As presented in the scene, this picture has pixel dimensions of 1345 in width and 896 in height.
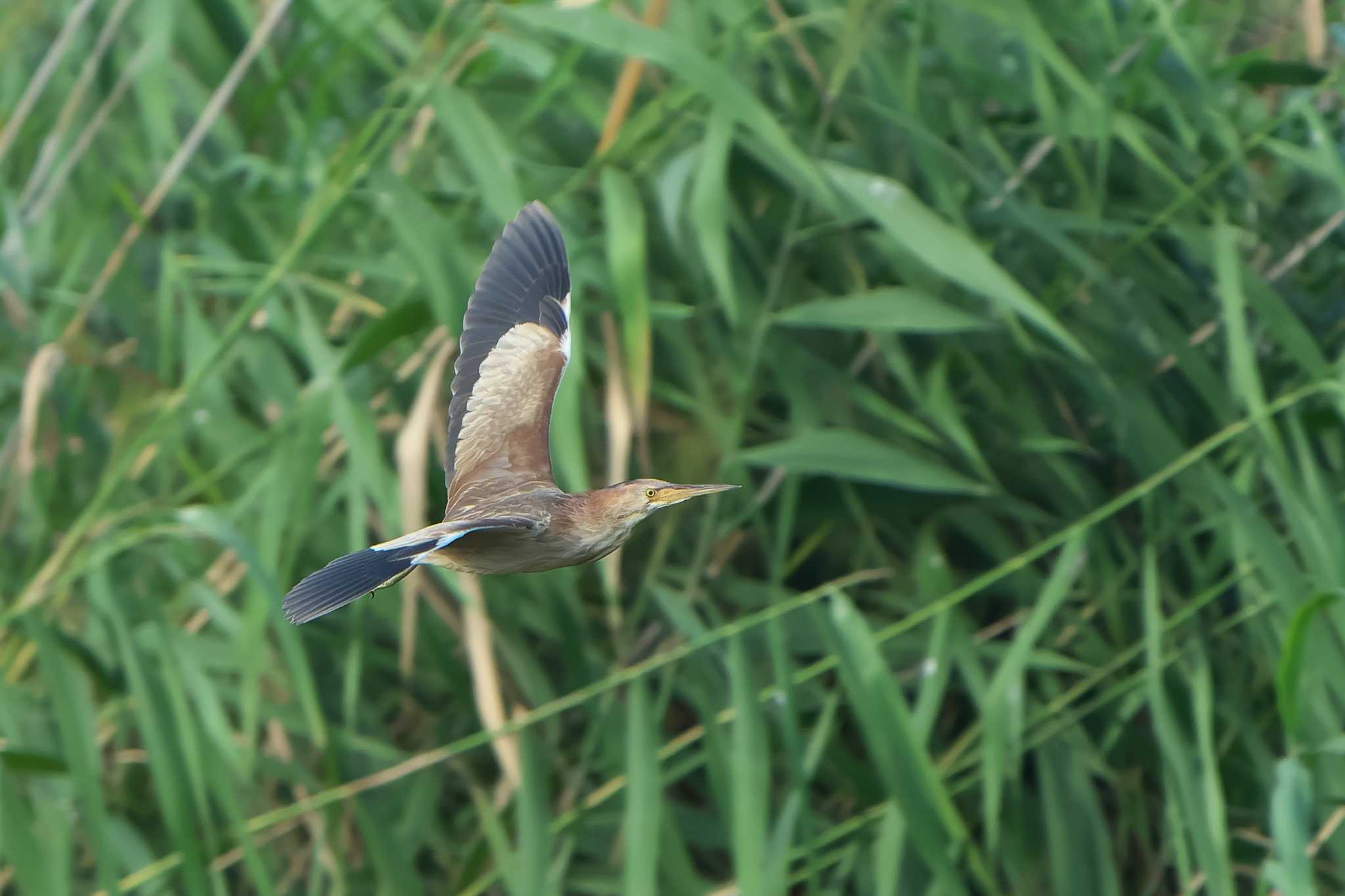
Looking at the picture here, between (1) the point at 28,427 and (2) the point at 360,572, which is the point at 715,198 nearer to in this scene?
(2) the point at 360,572

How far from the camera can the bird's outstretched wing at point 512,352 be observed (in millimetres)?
2154

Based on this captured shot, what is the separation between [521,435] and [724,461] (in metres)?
0.30

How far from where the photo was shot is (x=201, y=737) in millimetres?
2348

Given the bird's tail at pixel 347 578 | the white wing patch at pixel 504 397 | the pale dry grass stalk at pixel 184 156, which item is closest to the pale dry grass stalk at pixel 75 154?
the pale dry grass stalk at pixel 184 156

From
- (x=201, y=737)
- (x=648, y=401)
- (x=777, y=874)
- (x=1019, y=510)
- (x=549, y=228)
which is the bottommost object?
(x=777, y=874)

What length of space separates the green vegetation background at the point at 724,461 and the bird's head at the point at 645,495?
0.89ft

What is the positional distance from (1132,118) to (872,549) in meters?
0.70

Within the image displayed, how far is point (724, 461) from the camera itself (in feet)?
7.56

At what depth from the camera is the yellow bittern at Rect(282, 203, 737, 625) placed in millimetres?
1748

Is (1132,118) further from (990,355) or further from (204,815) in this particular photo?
(204,815)

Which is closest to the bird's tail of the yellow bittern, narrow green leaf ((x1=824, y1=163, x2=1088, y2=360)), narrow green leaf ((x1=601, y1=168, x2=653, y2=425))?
the yellow bittern

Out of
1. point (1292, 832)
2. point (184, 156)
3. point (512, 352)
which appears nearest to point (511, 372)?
point (512, 352)

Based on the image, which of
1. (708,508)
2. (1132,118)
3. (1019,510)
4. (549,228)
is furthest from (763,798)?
(1132,118)

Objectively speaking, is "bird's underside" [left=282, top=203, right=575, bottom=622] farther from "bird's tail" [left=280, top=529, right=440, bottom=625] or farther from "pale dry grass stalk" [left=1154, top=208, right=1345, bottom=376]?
"pale dry grass stalk" [left=1154, top=208, right=1345, bottom=376]
